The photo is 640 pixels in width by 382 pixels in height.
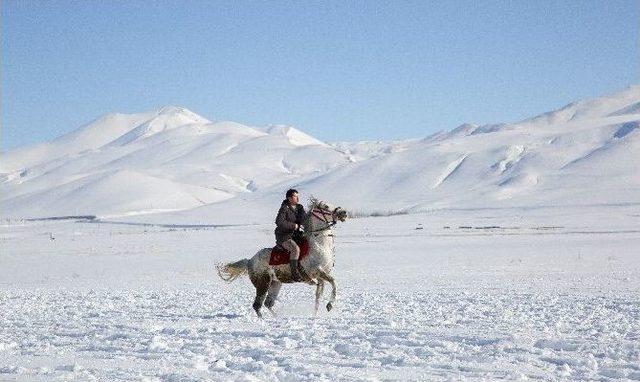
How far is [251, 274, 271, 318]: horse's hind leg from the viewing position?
14.5 meters

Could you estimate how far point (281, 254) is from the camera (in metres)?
14.5

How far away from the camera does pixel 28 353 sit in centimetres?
918

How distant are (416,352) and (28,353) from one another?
462 centimetres

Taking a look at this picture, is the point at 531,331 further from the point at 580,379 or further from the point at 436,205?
the point at 436,205

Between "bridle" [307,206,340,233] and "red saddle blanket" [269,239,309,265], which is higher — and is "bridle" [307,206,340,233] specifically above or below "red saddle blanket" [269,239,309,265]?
above

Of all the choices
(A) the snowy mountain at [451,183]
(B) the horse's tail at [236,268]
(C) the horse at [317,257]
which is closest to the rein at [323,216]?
(C) the horse at [317,257]

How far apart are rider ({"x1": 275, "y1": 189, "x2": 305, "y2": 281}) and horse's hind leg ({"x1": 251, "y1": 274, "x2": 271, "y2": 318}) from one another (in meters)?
0.58

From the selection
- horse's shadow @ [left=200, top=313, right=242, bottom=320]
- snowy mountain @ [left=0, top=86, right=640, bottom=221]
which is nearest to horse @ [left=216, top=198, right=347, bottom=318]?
horse's shadow @ [left=200, top=313, right=242, bottom=320]

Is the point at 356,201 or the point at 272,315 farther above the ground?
the point at 356,201

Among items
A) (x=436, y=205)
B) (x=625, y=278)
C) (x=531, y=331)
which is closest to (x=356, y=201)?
(x=436, y=205)

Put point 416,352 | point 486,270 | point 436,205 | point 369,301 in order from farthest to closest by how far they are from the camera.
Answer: point 436,205, point 486,270, point 369,301, point 416,352

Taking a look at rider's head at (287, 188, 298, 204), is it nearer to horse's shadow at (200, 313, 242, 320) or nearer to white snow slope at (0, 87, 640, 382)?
white snow slope at (0, 87, 640, 382)

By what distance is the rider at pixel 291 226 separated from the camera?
14234mm

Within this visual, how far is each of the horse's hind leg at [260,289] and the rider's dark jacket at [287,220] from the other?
2.82 feet
